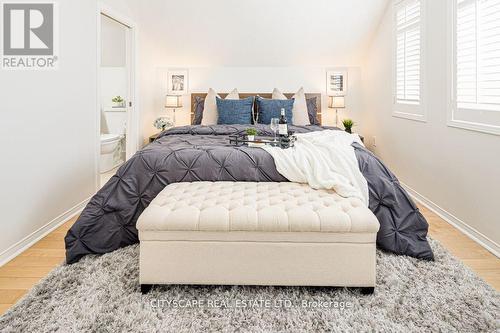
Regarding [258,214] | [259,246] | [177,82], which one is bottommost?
[259,246]

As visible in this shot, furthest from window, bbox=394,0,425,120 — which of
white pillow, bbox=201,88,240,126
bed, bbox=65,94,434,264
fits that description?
white pillow, bbox=201,88,240,126

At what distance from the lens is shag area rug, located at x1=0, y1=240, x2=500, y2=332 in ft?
5.50

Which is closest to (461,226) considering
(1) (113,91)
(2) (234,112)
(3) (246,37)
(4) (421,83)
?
(4) (421,83)

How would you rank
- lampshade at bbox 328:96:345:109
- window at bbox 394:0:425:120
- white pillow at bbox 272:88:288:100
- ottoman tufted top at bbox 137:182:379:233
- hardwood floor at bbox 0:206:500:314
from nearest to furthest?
ottoman tufted top at bbox 137:182:379:233
hardwood floor at bbox 0:206:500:314
window at bbox 394:0:425:120
white pillow at bbox 272:88:288:100
lampshade at bbox 328:96:345:109

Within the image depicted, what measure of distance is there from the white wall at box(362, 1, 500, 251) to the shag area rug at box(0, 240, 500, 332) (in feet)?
2.25

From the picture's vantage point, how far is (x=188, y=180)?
2.55 meters

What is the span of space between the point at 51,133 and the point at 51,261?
104 centimetres

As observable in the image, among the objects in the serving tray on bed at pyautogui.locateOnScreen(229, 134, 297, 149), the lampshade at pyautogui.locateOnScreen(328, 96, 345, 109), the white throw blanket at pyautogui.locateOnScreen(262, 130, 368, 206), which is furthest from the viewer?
the lampshade at pyautogui.locateOnScreen(328, 96, 345, 109)

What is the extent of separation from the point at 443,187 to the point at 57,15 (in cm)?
358

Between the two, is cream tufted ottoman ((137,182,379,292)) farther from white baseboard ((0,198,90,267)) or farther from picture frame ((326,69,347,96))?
picture frame ((326,69,347,96))

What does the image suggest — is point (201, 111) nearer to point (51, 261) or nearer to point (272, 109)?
point (272, 109)

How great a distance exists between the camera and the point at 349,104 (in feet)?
17.8

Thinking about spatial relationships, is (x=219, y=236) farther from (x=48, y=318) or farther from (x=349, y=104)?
(x=349, y=104)

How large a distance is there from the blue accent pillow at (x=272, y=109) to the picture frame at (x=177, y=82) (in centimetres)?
143
